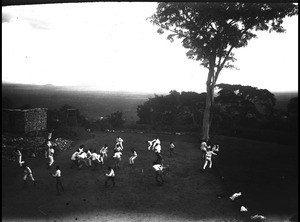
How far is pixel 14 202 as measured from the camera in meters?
8.88

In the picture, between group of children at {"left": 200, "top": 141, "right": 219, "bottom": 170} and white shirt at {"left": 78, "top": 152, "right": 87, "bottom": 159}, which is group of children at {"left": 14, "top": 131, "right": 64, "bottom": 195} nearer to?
white shirt at {"left": 78, "top": 152, "right": 87, "bottom": 159}

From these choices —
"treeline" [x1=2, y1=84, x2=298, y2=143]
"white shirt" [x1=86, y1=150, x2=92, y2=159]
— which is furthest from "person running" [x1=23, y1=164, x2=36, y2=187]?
"treeline" [x1=2, y1=84, x2=298, y2=143]

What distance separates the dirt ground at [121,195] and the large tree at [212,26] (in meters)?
4.23

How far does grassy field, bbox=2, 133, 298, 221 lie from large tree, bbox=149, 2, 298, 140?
328cm

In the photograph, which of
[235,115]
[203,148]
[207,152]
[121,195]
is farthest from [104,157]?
[235,115]

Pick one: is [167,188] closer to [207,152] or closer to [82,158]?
[207,152]

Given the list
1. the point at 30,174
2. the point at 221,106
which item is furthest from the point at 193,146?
the point at 30,174

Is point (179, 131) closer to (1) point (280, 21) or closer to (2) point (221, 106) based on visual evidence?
(2) point (221, 106)

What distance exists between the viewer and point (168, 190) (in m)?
9.90

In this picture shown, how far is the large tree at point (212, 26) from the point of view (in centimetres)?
1136

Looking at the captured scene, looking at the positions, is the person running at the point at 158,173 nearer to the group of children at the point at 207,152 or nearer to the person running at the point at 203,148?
the group of children at the point at 207,152

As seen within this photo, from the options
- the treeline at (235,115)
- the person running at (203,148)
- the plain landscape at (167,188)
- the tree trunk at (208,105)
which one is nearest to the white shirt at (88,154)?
→ the plain landscape at (167,188)

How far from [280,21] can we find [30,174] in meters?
13.8

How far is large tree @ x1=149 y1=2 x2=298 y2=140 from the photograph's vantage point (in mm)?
11362
